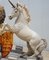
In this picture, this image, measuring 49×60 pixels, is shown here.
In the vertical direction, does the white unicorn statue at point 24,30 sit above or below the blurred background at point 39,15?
above

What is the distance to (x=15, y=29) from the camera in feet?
4.60

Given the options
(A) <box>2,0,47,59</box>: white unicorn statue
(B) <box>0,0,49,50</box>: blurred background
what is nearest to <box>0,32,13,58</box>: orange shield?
(A) <box>2,0,47,59</box>: white unicorn statue

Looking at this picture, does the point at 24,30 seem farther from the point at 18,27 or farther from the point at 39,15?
the point at 39,15

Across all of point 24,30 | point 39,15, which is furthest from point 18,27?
point 39,15

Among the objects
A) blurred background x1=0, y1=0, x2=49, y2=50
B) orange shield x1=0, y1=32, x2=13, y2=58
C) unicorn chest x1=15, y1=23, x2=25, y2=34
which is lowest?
blurred background x1=0, y1=0, x2=49, y2=50

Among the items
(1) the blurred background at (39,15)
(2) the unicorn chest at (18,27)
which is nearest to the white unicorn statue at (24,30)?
(2) the unicorn chest at (18,27)

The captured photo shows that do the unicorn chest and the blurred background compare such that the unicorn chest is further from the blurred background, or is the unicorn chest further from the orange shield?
the blurred background

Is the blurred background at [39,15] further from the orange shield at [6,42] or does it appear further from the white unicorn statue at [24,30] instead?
the orange shield at [6,42]

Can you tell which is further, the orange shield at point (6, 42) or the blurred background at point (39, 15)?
the blurred background at point (39, 15)

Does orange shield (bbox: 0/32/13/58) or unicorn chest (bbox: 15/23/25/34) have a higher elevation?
unicorn chest (bbox: 15/23/25/34)

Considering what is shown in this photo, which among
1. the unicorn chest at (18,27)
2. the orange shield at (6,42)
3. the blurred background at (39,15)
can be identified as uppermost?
the unicorn chest at (18,27)

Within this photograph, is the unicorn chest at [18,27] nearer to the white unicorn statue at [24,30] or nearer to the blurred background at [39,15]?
the white unicorn statue at [24,30]

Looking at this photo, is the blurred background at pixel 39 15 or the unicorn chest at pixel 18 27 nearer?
the unicorn chest at pixel 18 27

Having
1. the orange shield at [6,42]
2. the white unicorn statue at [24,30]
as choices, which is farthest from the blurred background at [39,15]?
the orange shield at [6,42]
